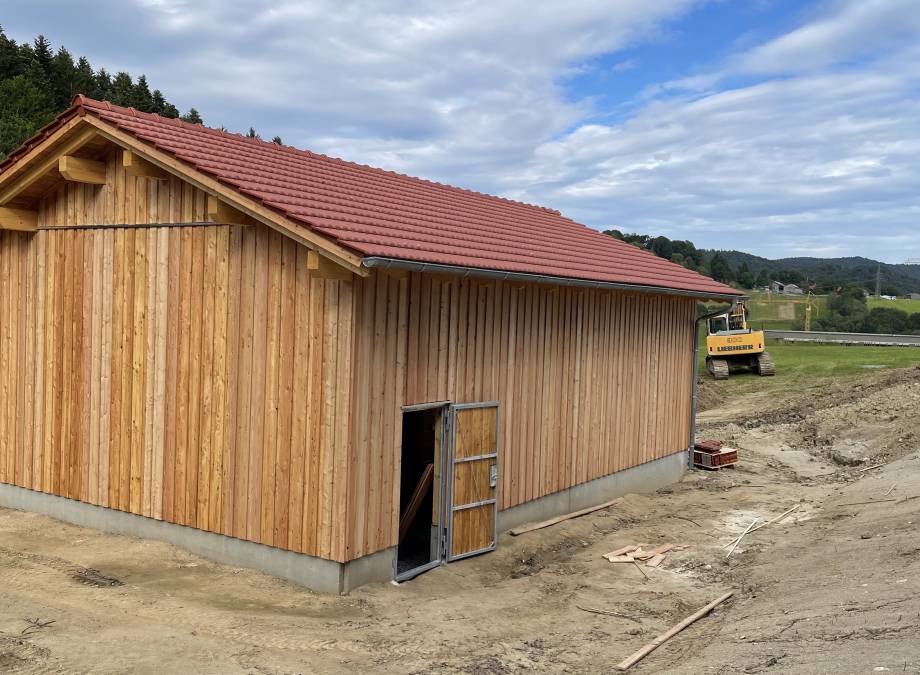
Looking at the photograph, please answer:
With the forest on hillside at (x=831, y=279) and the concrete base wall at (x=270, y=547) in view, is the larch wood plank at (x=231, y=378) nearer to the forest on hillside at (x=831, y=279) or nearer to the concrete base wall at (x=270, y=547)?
the concrete base wall at (x=270, y=547)

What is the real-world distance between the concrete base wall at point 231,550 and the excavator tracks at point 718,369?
25.9 meters

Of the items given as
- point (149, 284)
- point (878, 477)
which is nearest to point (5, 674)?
point (149, 284)

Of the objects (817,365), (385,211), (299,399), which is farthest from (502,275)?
(817,365)

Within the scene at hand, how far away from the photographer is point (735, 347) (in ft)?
107

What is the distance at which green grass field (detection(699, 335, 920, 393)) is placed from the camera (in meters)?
30.6

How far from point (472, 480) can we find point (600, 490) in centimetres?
404

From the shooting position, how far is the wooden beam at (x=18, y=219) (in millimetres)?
10250

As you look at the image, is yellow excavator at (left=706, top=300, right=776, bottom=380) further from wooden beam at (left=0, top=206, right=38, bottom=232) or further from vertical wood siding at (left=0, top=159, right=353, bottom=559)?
wooden beam at (left=0, top=206, right=38, bottom=232)

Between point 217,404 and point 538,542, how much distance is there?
188 inches

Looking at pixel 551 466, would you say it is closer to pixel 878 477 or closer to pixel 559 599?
pixel 559 599

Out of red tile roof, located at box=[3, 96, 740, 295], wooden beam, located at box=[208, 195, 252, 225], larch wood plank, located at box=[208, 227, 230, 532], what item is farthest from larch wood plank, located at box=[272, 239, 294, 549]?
larch wood plank, located at box=[208, 227, 230, 532]

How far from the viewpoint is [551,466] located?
11.6m

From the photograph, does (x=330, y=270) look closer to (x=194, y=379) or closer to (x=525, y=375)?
(x=194, y=379)

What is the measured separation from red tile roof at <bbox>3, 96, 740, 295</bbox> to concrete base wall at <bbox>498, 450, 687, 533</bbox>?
333 centimetres
